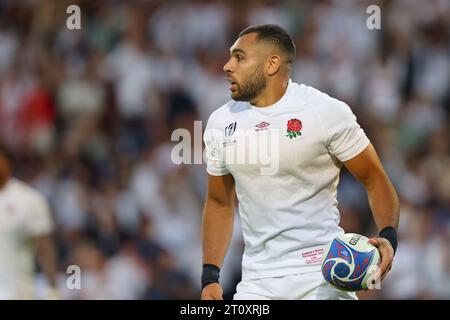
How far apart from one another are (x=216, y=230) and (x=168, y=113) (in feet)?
17.3

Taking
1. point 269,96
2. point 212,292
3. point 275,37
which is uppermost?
point 275,37

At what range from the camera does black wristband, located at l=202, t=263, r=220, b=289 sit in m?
5.30

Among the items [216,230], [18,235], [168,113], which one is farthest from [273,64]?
[168,113]

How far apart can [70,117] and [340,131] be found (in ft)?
20.7

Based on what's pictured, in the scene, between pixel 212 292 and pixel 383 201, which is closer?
pixel 383 201

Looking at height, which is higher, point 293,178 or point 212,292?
point 293,178

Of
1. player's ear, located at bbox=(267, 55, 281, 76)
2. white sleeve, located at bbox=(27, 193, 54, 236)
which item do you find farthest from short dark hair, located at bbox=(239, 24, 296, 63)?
white sleeve, located at bbox=(27, 193, 54, 236)

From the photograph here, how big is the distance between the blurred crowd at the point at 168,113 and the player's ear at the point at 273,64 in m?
3.82

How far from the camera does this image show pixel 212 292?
206 inches

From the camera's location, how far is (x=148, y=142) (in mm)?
10492

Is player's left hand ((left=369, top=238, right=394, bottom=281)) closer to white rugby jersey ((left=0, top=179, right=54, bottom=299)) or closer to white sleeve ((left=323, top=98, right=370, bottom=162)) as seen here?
white sleeve ((left=323, top=98, right=370, bottom=162))

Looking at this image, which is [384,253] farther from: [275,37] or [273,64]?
[275,37]

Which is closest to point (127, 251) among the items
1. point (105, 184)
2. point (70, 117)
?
point (105, 184)
